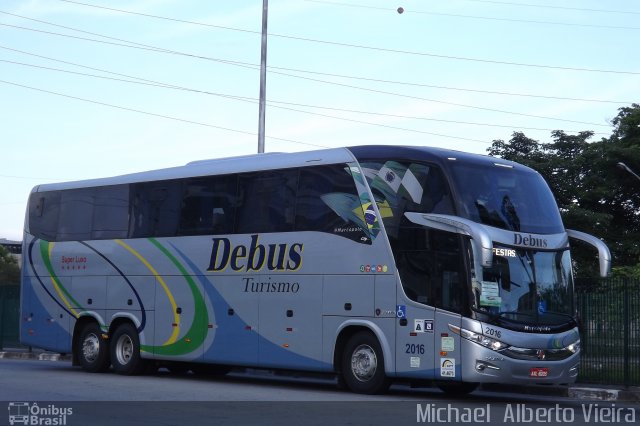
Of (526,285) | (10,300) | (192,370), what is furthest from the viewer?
(10,300)

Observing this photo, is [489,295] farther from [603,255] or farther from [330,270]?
[330,270]

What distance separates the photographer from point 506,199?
16.8m

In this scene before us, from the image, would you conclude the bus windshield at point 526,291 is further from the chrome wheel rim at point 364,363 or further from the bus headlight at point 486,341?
the chrome wheel rim at point 364,363

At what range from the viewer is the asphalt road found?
13.2m

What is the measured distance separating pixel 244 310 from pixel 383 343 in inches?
142

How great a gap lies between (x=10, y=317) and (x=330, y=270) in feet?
66.3

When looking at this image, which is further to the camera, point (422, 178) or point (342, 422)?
point (422, 178)

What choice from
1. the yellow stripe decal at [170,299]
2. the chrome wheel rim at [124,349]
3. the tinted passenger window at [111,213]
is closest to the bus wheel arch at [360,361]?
the yellow stripe decal at [170,299]

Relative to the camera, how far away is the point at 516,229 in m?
16.5

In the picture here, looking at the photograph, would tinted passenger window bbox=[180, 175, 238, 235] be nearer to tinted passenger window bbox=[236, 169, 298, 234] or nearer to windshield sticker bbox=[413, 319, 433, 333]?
tinted passenger window bbox=[236, 169, 298, 234]

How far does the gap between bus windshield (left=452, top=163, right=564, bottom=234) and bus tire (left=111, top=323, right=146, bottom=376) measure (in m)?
8.82

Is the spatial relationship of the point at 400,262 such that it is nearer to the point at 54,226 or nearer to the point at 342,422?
the point at 342,422

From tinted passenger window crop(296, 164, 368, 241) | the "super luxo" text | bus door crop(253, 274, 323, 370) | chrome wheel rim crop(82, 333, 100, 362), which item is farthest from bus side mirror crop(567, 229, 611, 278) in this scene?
chrome wheel rim crop(82, 333, 100, 362)

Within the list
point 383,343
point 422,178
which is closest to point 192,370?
point 383,343
